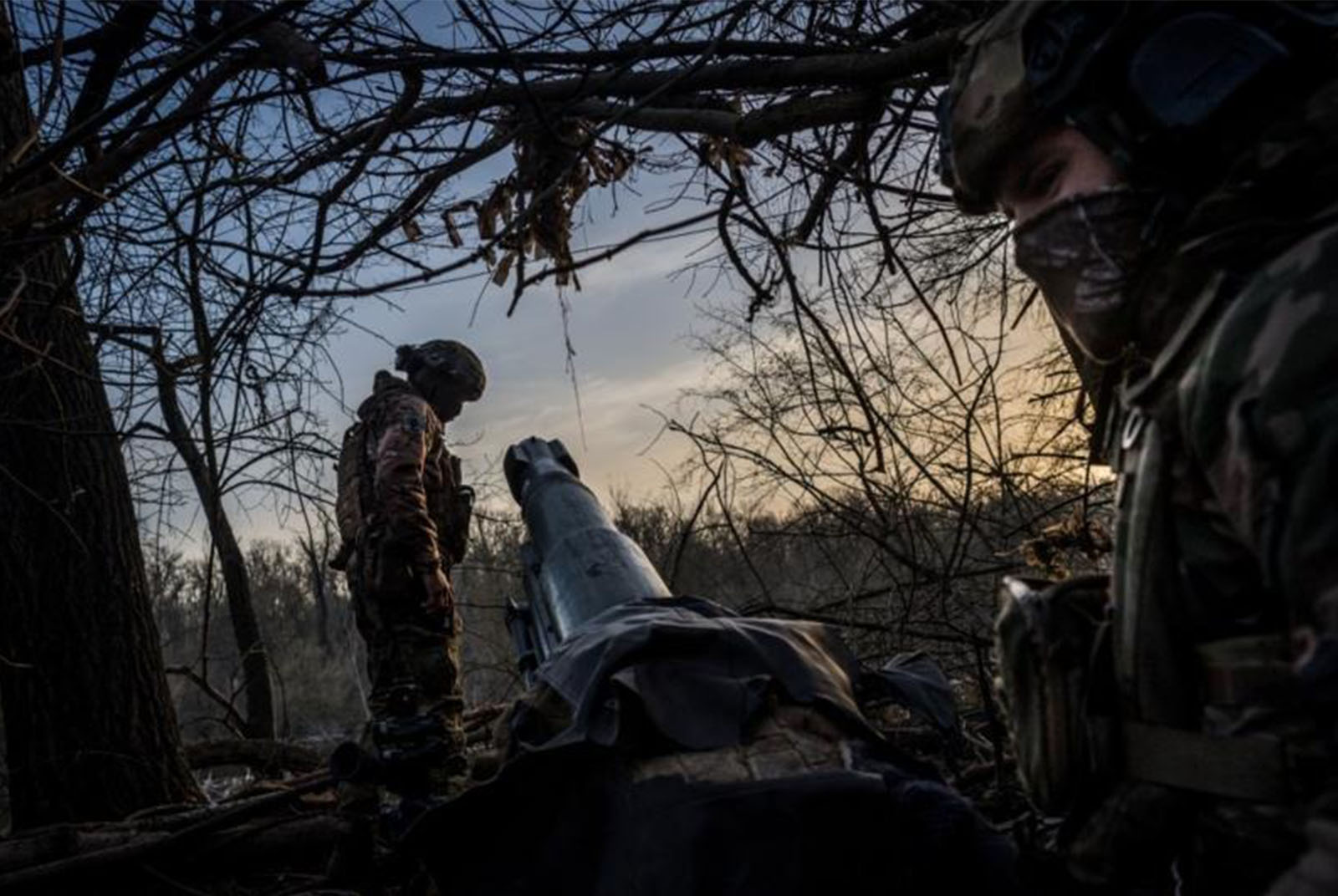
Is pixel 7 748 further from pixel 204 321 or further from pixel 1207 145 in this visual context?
pixel 1207 145

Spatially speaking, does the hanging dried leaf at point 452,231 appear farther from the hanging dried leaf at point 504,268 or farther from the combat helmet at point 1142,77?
the combat helmet at point 1142,77

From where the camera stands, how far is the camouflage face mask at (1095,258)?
1352 millimetres

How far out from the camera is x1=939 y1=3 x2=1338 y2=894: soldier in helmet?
0.95m

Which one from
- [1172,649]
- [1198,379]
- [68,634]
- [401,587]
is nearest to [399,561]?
[401,587]

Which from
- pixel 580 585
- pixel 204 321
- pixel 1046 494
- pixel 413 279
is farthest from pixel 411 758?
pixel 1046 494

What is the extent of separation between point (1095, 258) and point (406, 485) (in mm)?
3898

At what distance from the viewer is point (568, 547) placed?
4055 mm

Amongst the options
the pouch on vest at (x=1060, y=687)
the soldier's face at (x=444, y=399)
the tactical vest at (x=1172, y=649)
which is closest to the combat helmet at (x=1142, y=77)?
the tactical vest at (x=1172, y=649)

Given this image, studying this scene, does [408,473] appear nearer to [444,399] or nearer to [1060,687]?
[444,399]

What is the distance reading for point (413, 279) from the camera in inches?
84.6

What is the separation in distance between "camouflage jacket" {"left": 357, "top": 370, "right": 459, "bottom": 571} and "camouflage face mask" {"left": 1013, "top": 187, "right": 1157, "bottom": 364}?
12.2 feet

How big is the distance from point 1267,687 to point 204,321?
2563 mm

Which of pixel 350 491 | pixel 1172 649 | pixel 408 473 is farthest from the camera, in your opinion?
pixel 350 491

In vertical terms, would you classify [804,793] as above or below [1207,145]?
below
